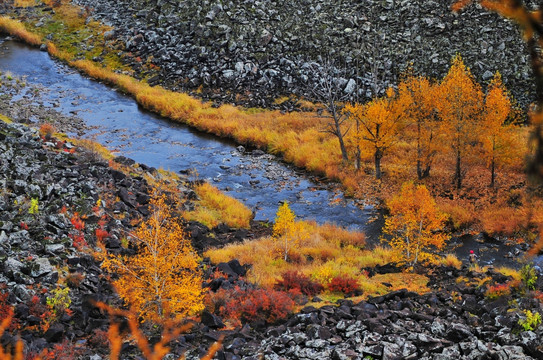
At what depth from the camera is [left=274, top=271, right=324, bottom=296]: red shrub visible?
806 inches

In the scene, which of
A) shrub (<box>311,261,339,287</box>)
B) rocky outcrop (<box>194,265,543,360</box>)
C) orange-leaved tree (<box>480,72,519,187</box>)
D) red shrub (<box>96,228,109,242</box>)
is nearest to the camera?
rocky outcrop (<box>194,265,543,360</box>)

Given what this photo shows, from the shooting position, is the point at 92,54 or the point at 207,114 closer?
the point at 207,114

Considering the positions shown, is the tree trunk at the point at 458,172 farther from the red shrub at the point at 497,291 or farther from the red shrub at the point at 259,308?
the red shrub at the point at 259,308

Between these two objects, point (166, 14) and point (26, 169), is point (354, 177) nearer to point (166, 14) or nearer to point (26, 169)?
point (26, 169)

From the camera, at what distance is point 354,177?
39.9 m

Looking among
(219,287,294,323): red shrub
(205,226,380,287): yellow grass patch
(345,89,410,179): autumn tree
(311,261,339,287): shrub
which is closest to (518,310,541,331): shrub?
(219,287,294,323): red shrub

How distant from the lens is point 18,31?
2579 inches

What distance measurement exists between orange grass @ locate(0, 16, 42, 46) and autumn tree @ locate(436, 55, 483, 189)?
183 ft

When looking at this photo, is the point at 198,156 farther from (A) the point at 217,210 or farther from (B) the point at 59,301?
(B) the point at 59,301

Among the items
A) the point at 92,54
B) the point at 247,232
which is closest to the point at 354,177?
the point at 247,232

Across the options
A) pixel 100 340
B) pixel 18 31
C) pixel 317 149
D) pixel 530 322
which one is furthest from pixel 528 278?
pixel 18 31

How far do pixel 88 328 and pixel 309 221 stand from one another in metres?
19.7

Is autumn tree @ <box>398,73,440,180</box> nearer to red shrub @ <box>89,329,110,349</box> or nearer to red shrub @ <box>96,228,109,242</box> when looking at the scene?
red shrub @ <box>96,228,109,242</box>

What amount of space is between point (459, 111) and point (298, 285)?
958 inches
